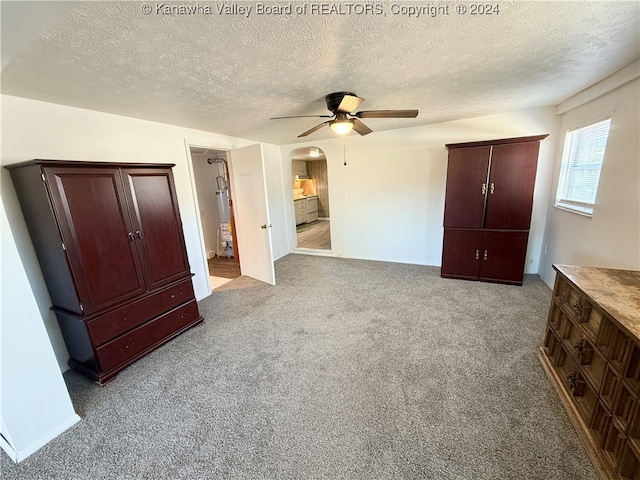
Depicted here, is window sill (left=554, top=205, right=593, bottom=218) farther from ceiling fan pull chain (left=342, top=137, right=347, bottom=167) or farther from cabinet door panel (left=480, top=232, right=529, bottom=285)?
ceiling fan pull chain (left=342, top=137, right=347, bottom=167)

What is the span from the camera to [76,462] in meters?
1.44

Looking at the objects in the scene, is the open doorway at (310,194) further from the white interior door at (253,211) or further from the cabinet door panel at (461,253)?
the cabinet door panel at (461,253)

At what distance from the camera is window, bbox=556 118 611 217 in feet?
8.09

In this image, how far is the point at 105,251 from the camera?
203 centimetres

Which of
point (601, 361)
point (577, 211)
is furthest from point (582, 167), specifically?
point (601, 361)

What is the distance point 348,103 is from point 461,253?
258 centimetres

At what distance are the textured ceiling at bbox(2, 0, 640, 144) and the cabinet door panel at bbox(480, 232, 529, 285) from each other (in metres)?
1.61

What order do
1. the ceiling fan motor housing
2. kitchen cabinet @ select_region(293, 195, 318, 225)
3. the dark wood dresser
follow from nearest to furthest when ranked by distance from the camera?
the dark wood dresser, the ceiling fan motor housing, kitchen cabinet @ select_region(293, 195, 318, 225)

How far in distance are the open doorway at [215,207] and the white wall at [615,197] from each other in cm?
472

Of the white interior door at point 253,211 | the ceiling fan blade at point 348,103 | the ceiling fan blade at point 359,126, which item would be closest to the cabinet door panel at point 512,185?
the ceiling fan blade at point 359,126

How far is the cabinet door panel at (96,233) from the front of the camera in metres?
1.80

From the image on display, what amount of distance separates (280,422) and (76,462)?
3.70 ft

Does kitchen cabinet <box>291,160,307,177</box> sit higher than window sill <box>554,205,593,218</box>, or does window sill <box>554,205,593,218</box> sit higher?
kitchen cabinet <box>291,160,307,177</box>

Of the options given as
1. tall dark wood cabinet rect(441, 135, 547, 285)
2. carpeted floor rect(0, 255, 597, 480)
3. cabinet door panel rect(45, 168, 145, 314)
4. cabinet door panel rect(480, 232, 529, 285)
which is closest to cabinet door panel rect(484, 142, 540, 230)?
tall dark wood cabinet rect(441, 135, 547, 285)
